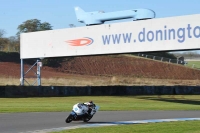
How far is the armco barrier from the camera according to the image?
35.7 m

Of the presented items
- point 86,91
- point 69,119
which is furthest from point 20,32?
point 69,119

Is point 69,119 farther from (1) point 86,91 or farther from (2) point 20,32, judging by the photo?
(2) point 20,32

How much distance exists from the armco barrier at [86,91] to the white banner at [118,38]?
9.71ft

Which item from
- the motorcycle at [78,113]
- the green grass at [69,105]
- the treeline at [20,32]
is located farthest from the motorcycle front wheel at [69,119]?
the treeline at [20,32]

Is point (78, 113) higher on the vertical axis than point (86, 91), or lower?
lower

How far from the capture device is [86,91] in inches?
1513

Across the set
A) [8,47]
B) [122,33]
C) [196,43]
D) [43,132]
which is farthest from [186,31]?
[8,47]

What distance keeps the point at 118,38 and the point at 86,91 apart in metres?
6.55

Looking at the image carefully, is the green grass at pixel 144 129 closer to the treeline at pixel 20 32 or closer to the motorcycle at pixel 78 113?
the motorcycle at pixel 78 113

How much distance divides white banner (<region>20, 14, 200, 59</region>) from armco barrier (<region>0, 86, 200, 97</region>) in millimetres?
2959

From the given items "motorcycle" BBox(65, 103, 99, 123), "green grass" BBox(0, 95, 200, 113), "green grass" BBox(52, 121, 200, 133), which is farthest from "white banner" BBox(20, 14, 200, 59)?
"green grass" BBox(52, 121, 200, 133)

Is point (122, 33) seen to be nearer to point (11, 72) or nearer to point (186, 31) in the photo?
point (186, 31)

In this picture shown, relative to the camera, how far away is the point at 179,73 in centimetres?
7400

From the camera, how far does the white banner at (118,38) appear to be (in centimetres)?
2979
